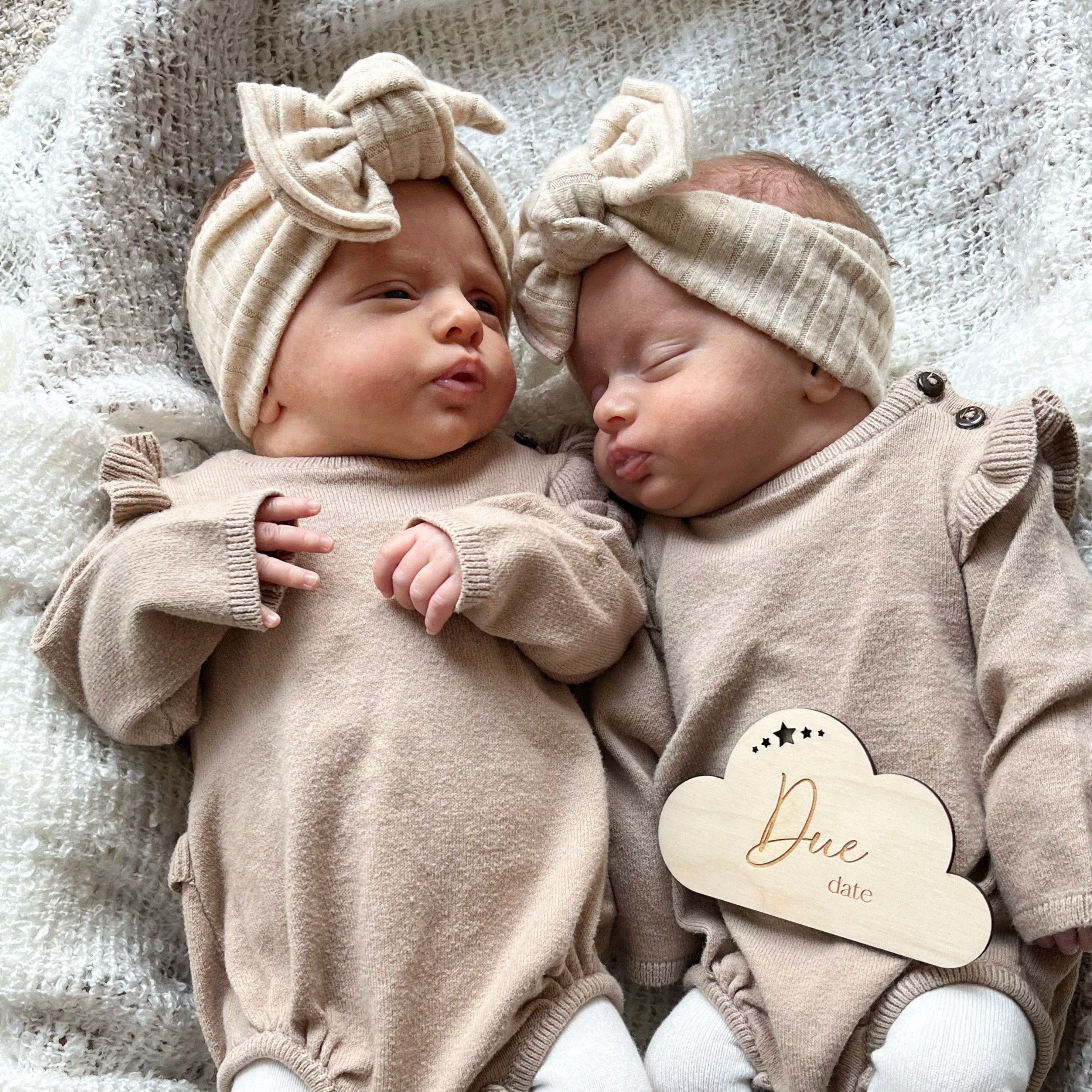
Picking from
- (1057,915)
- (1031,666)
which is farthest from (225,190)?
(1057,915)

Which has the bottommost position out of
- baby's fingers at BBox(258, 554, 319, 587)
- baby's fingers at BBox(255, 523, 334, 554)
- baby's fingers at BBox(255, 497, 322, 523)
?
baby's fingers at BBox(258, 554, 319, 587)

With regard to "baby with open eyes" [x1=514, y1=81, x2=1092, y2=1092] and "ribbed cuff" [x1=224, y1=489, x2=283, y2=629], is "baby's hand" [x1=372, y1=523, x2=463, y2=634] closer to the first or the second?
"ribbed cuff" [x1=224, y1=489, x2=283, y2=629]

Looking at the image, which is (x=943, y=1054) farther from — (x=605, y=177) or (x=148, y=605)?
(x=605, y=177)

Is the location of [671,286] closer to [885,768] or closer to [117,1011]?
[885,768]

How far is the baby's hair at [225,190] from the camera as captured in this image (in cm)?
145

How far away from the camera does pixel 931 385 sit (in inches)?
54.4

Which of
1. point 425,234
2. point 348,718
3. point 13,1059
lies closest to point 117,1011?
point 13,1059

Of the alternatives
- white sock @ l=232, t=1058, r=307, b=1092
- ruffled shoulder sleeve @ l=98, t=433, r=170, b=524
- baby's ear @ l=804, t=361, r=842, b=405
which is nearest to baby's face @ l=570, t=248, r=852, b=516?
baby's ear @ l=804, t=361, r=842, b=405

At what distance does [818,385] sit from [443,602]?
51 centimetres

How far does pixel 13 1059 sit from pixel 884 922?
92cm

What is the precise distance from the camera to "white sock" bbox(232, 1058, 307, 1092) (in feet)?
3.82

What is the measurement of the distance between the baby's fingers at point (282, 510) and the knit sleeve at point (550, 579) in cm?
12

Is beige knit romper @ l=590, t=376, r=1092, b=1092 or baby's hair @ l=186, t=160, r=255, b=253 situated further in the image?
baby's hair @ l=186, t=160, r=255, b=253

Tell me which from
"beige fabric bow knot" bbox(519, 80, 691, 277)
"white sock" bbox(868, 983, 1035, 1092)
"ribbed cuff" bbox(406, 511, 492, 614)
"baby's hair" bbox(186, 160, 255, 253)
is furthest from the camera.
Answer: "baby's hair" bbox(186, 160, 255, 253)
